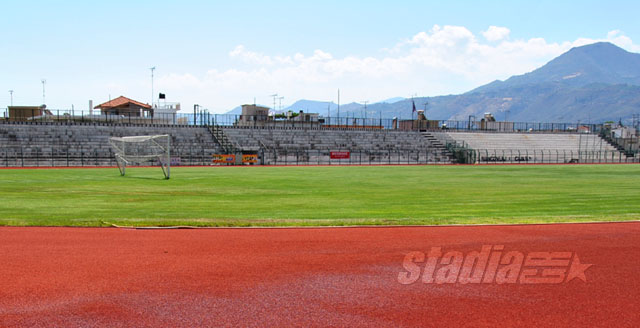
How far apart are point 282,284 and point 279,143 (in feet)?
196

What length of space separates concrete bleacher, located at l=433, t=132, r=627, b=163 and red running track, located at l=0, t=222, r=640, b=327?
5854cm

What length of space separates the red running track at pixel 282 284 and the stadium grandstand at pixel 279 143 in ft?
142

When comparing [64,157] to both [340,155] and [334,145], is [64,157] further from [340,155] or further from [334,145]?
[334,145]

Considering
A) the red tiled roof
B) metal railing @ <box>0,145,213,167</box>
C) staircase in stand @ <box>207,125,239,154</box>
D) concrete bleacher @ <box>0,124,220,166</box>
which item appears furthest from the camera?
the red tiled roof

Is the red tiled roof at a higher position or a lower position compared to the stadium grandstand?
higher

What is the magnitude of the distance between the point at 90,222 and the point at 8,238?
2.28 metres

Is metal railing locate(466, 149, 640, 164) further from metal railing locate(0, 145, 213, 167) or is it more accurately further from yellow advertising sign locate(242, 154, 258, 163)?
metal railing locate(0, 145, 213, 167)

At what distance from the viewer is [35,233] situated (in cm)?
1141

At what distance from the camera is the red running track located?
6254 mm

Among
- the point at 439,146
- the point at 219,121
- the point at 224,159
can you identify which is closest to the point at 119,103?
the point at 219,121

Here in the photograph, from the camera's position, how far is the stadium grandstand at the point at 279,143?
5283 cm

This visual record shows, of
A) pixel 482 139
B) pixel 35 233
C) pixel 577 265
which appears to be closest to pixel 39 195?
pixel 35 233

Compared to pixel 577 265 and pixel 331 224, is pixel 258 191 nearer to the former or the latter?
pixel 331 224

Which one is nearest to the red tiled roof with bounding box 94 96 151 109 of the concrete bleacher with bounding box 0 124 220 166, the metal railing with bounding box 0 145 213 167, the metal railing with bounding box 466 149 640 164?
the concrete bleacher with bounding box 0 124 220 166
